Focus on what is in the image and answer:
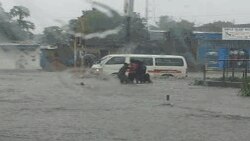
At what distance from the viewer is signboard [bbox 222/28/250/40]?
159 ft

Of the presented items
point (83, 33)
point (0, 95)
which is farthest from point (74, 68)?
point (83, 33)

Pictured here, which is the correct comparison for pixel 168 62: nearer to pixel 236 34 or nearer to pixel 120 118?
pixel 236 34

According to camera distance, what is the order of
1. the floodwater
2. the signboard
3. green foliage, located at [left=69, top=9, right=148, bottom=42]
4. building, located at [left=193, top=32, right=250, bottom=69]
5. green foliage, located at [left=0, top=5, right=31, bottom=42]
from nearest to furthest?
green foliage, located at [left=0, top=5, right=31, bottom=42], the floodwater, green foliage, located at [left=69, top=9, right=148, bottom=42], building, located at [left=193, top=32, right=250, bottom=69], the signboard

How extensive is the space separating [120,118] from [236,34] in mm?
37491

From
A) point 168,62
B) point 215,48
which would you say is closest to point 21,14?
point 168,62

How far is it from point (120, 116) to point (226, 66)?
1569cm

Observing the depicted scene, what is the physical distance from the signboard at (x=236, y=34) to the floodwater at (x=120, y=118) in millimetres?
28431

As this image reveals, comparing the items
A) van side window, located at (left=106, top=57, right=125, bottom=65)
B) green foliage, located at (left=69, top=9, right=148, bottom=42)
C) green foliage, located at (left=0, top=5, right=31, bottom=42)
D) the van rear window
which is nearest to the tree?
green foliage, located at (left=0, top=5, right=31, bottom=42)

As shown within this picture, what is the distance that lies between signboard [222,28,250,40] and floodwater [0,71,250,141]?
28431 millimetres

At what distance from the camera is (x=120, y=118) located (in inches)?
526

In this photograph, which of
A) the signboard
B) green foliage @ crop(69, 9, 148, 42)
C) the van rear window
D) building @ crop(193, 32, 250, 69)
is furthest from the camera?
the signboard

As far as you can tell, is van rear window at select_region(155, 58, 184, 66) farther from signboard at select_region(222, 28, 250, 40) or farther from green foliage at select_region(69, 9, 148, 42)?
green foliage at select_region(69, 9, 148, 42)

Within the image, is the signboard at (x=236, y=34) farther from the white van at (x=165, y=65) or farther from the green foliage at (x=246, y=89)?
the green foliage at (x=246, y=89)

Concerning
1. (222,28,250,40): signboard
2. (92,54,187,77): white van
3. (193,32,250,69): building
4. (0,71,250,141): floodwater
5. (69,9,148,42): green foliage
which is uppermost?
(222,28,250,40): signboard
